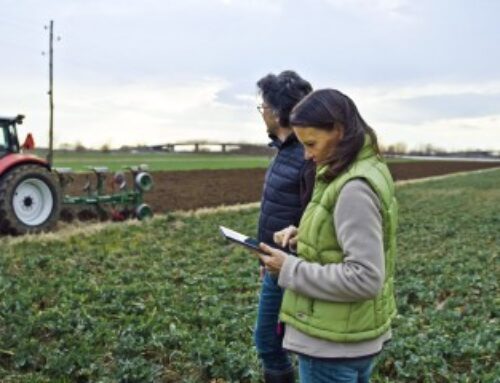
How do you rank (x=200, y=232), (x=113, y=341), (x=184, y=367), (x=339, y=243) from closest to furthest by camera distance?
(x=339, y=243) → (x=184, y=367) → (x=113, y=341) → (x=200, y=232)

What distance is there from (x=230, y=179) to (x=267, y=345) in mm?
25119

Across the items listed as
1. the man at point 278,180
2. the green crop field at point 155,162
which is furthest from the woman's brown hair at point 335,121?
the green crop field at point 155,162

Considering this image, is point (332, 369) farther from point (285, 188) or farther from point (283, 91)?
point (283, 91)

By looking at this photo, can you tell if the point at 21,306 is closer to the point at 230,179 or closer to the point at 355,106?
the point at 355,106

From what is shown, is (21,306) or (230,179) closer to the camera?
(21,306)

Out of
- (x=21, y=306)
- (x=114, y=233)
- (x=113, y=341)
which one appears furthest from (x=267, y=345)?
(x=114, y=233)

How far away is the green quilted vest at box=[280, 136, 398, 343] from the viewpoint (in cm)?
268

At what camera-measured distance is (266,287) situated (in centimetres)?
390

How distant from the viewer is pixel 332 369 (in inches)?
108

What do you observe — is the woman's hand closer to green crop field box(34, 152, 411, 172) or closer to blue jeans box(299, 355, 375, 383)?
blue jeans box(299, 355, 375, 383)

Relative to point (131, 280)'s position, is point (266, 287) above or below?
above

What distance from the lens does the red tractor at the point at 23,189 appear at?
37.8 ft

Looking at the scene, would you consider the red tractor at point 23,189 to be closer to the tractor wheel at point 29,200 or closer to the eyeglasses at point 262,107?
the tractor wheel at point 29,200

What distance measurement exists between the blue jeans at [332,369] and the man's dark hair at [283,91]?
1.45 metres
